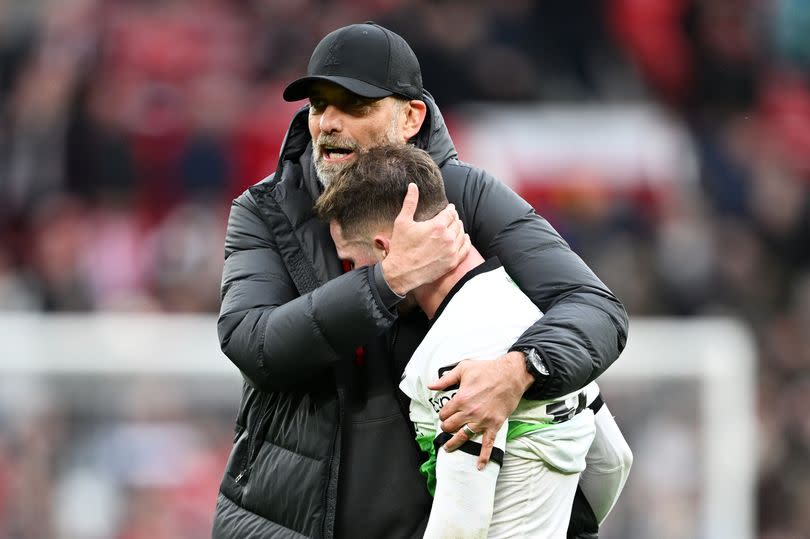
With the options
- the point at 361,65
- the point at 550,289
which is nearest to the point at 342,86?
the point at 361,65

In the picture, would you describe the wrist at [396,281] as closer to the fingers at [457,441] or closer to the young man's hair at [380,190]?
the young man's hair at [380,190]

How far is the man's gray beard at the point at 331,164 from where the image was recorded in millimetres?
2801

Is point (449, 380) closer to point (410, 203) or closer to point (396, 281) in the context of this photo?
point (396, 281)

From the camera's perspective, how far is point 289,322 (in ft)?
8.43

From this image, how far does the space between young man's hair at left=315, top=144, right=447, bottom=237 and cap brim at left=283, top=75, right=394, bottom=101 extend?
6.5 inches

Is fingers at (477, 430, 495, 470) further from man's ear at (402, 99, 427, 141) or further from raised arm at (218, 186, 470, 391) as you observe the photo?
man's ear at (402, 99, 427, 141)

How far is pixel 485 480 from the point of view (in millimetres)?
2426

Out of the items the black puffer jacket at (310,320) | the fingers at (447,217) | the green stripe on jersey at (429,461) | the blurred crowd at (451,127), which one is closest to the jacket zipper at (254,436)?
the black puffer jacket at (310,320)

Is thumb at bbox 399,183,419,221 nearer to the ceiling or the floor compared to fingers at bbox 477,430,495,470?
nearer to the ceiling

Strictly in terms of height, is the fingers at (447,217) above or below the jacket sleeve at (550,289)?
above

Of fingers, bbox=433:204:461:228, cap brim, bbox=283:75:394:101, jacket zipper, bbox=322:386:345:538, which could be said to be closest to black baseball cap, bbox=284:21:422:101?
cap brim, bbox=283:75:394:101

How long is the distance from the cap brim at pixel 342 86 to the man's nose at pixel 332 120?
0.20ft

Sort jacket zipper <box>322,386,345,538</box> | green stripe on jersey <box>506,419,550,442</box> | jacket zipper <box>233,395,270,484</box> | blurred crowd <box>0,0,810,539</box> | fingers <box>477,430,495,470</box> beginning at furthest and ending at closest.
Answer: blurred crowd <box>0,0,810,539</box> → jacket zipper <box>233,395,270,484</box> → jacket zipper <box>322,386,345,538</box> → green stripe on jersey <box>506,419,550,442</box> → fingers <box>477,430,495,470</box>

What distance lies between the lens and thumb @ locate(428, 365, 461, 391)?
2461mm
